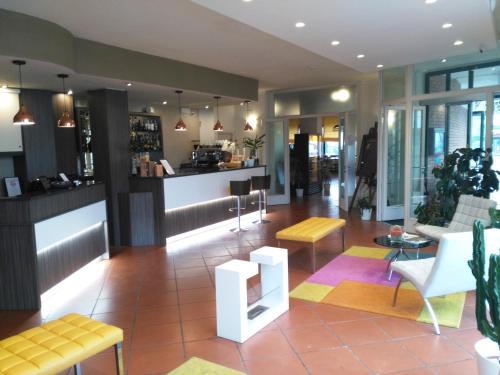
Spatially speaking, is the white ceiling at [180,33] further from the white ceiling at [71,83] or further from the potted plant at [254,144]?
the potted plant at [254,144]

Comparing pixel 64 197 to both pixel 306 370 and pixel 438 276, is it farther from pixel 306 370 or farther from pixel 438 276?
→ pixel 438 276

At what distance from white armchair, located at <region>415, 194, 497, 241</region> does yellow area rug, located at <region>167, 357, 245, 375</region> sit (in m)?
3.43

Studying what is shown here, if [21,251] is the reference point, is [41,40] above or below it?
above

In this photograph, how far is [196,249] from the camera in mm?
6422

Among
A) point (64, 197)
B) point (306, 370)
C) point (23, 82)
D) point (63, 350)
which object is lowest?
point (306, 370)

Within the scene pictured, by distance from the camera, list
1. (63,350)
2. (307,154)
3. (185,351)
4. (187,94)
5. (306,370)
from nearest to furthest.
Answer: (63,350) → (306,370) → (185,351) → (187,94) → (307,154)

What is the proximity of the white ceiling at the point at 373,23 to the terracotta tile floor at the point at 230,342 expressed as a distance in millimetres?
2898

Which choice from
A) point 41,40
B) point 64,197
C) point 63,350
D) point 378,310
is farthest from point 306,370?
point 41,40

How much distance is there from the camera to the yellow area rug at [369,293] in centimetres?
381

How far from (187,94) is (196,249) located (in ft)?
10.5

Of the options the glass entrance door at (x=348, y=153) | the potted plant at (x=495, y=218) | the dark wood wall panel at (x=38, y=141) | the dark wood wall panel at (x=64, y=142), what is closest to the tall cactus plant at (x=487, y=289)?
the potted plant at (x=495, y=218)

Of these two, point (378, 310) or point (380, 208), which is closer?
point (378, 310)

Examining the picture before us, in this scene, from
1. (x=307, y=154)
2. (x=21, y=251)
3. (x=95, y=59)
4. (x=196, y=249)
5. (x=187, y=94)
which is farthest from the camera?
(x=307, y=154)

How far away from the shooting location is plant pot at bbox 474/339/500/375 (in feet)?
7.55
